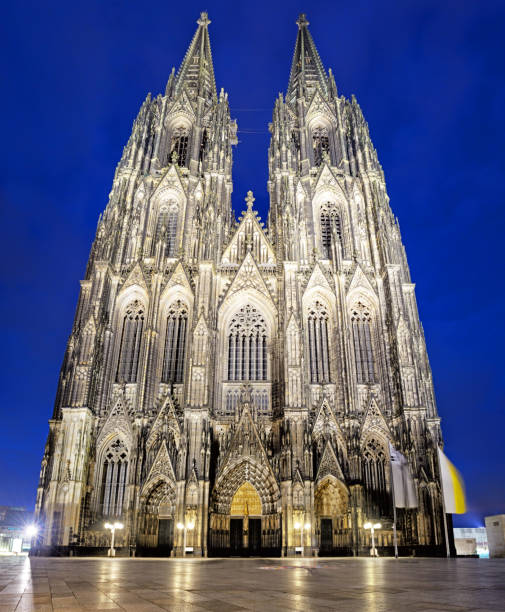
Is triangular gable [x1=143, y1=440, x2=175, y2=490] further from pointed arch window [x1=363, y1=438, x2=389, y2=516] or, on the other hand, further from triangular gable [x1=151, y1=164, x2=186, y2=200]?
triangular gable [x1=151, y1=164, x2=186, y2=200]

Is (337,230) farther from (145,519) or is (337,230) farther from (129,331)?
(145,519)

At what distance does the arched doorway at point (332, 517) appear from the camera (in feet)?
90.7

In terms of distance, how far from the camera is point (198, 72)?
50.5 metres

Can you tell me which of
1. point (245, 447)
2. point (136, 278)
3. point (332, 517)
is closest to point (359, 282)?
point (245, 447)

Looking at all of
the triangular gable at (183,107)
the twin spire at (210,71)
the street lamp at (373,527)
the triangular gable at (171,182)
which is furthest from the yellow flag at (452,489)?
the twin spire at (210,71)

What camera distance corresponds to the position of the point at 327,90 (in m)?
48.4

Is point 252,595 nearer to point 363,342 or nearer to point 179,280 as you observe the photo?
point 363,342

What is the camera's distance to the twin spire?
160 ft

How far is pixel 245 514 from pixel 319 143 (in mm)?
33688

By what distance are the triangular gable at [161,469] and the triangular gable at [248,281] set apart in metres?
12.1

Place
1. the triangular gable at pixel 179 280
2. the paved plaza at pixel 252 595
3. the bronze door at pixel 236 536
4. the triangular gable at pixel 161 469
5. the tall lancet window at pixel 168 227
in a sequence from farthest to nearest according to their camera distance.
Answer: the tall lancet window at pixel 168 227
the triangular gable at pixel 179 280
the triangular gable at pixel 161 469
the bronze door at pixel 236 536
the paved plaza at pixel 252 595

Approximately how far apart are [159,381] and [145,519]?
8695 millimetres

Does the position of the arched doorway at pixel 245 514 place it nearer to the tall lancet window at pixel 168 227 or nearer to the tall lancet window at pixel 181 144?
the tall lancet window at pixel 168 227

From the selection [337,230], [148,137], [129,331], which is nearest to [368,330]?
[337,230]
